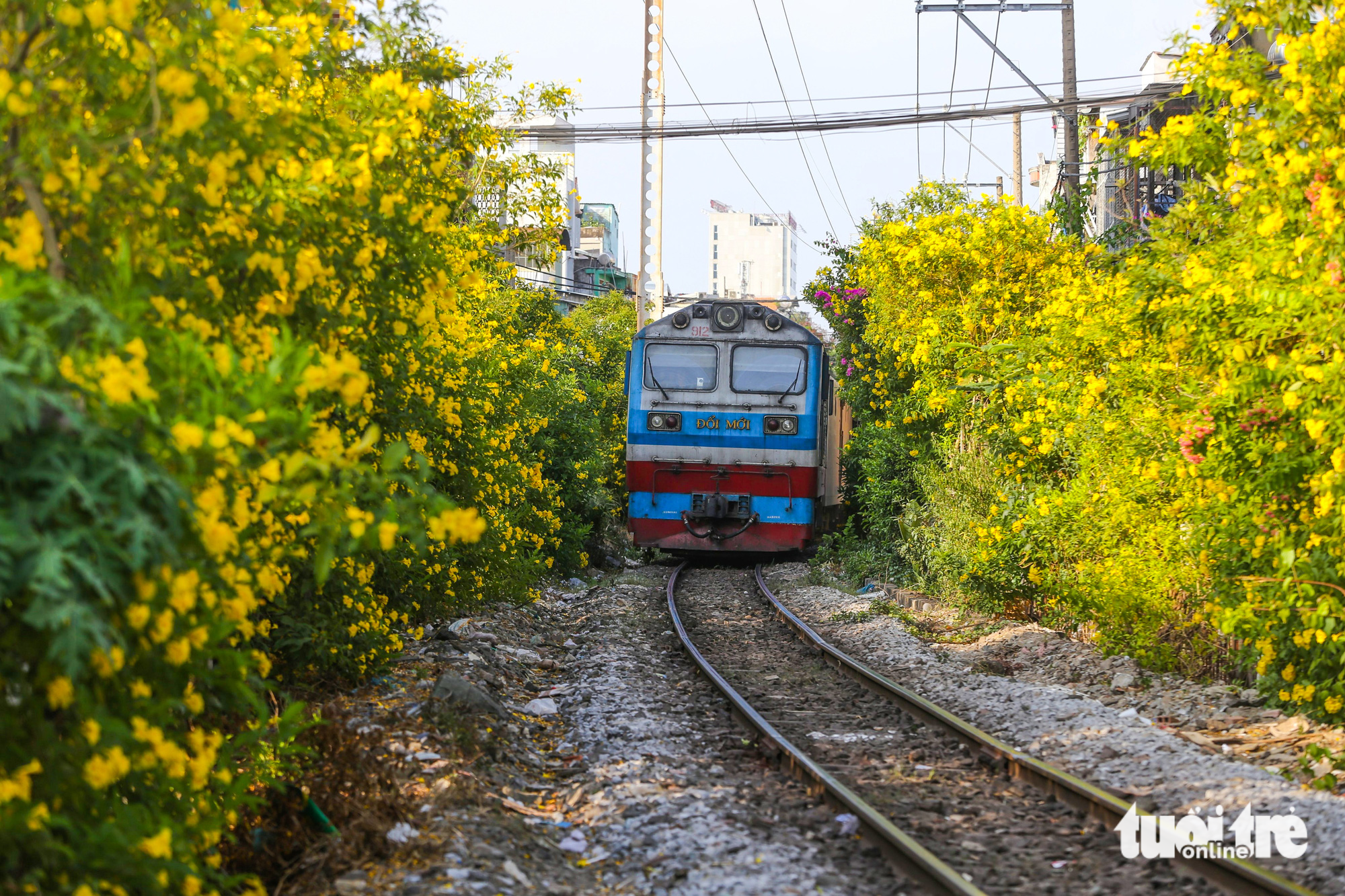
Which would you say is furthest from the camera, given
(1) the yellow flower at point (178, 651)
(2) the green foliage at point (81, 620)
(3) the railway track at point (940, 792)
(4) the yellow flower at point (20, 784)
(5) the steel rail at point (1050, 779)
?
(3) the railway track at point (940, 792)

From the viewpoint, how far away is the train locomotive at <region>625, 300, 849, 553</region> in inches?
636

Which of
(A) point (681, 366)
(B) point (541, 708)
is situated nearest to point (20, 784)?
(B) point (541, 708)

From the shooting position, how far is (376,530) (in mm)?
3150

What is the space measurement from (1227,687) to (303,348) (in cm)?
703

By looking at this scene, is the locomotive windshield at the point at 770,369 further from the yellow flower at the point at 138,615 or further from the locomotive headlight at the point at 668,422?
the yellow flower at the point at 138,615

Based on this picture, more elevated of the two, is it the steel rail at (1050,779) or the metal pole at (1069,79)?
the metal pole at (1069,79)

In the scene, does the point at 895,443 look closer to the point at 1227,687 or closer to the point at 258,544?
the point at 1227,687

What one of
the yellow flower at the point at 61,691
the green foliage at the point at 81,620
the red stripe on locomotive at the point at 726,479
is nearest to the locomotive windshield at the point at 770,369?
the red stripe on locomotive at the point at 726,479

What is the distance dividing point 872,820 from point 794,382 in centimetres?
1152

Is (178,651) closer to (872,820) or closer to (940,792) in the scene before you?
(872,820)

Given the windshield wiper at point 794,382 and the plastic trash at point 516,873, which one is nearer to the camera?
the plastic trash at point 516,873

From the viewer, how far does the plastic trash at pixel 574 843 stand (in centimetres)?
512

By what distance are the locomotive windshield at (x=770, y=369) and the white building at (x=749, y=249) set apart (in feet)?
489

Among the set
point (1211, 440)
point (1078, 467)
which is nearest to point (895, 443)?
point (1078, 467)
